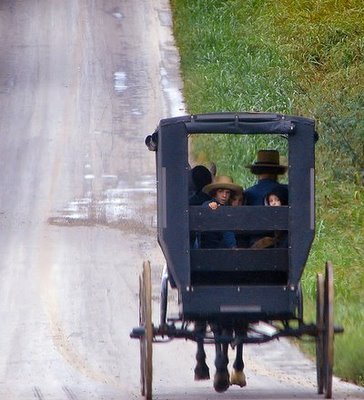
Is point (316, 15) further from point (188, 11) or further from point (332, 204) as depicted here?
point (332, 204)

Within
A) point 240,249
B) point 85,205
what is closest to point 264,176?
point 240,249

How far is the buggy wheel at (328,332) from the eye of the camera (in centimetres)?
830

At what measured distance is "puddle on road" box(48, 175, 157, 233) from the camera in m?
16.7

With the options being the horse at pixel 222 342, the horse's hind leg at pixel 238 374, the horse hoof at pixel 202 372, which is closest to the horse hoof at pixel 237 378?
the horse's hind leg at pixel 238 374

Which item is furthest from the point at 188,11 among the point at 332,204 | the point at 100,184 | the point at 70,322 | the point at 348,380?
the point at 348,380

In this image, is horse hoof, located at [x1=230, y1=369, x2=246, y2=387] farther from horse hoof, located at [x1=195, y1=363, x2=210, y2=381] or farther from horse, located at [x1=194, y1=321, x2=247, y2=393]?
horse hoof, located at [x1=195, y1=363, x2=210, y2=381]

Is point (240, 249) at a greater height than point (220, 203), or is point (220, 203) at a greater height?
point (220, 203)

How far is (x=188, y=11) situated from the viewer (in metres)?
28.4

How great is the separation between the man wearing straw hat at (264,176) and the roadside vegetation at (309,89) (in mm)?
1767

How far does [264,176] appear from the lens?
29.8ft

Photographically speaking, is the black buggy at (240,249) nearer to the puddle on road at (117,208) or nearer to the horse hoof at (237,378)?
the horse hoof at (237,378)

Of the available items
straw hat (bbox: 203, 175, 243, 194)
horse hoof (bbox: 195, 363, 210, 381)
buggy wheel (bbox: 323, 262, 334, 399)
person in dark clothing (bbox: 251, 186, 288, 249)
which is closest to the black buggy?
buggy wheel (bbox: 323, 262, 334, 399)

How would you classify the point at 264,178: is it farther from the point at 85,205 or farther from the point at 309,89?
the point at 309,89

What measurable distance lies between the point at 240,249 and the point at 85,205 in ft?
30.8
